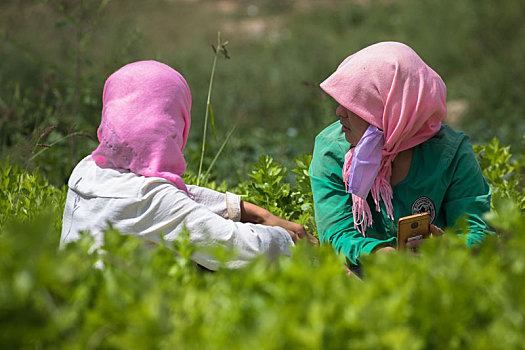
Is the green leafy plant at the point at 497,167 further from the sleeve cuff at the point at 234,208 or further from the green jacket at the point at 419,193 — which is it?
the sleeve cuff at the point at 234,208

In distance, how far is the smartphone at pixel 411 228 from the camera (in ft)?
6.90

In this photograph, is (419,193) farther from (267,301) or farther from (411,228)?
(267,301)

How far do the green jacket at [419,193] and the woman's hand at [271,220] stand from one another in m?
0.11

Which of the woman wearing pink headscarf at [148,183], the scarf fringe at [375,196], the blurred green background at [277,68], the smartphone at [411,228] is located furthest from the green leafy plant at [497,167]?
the blurred green background at [277,68]

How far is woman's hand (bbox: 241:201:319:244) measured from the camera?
2.39 metres

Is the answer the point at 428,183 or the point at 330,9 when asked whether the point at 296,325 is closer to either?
the point at 428,183

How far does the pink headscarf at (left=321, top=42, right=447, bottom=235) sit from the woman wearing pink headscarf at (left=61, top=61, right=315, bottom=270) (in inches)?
21.7

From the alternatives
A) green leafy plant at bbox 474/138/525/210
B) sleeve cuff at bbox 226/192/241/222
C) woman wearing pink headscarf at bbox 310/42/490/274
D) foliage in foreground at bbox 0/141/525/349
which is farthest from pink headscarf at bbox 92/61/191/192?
green leafy plant at bbox 474/138/525/210

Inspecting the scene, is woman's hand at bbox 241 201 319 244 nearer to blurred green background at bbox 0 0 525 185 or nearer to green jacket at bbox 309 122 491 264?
green jacket at bbox 309 122 491 264

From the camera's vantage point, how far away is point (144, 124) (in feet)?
6.98

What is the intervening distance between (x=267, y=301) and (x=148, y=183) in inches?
36.9

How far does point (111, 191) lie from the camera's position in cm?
203

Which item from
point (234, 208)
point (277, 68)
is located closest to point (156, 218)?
point (234, 208)

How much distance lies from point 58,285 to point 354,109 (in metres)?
1.51
